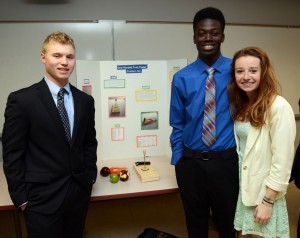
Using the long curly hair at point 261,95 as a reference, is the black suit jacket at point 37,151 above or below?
below

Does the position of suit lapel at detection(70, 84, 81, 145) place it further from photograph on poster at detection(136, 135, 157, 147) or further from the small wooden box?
photograph on poster at detection(136, 135, 157, 147)

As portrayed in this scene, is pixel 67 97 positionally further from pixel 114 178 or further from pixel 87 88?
pixel 87 88

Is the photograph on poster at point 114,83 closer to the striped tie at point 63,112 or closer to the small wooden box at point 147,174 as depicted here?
the small wooden box at point 147,174

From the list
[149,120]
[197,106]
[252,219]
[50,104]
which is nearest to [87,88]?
[149,120]

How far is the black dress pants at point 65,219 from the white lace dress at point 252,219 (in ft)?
2.86

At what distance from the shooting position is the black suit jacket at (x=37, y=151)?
1.29 meters

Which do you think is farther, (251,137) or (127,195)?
(127,195)

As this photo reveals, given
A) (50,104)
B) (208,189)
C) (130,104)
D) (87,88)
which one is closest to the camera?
(50,104)

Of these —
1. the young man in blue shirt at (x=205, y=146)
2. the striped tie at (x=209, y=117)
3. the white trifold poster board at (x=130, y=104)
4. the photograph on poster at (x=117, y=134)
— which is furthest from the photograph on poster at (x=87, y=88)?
Answer: the striped tie at (x=209, y=117)

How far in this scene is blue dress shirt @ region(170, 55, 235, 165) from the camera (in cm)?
153

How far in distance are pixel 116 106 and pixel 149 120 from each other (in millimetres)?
348

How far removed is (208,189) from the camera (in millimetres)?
1540

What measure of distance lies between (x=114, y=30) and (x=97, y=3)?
33cm

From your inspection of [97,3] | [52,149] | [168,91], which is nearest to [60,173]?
[52,149]
